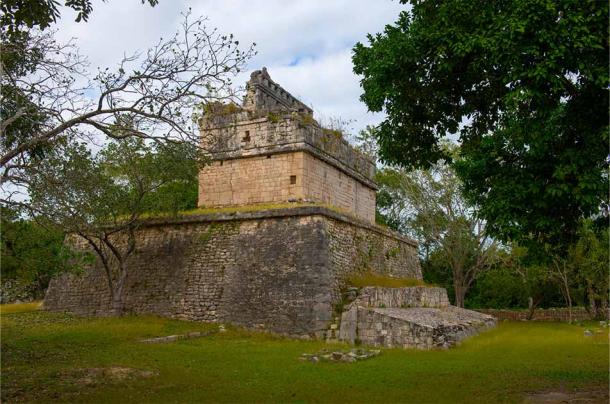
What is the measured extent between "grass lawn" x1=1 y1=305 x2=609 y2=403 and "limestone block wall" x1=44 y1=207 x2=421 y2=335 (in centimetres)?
100

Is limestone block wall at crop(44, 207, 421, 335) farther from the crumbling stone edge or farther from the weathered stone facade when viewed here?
the weathered stone facade

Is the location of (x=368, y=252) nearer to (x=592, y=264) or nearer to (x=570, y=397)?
(x=570, y=397)

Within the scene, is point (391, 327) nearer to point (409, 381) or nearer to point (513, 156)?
point (409, 381)

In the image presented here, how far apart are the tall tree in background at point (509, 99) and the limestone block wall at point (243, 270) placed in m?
6.80

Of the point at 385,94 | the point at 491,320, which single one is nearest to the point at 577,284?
the point at 491,320

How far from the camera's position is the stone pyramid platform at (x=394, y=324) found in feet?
46.0

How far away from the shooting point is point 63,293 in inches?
800

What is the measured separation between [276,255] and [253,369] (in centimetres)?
620

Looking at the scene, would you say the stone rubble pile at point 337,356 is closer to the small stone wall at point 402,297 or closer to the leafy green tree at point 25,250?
the small stone wall at point 402,297

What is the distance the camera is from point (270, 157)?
1861 cm

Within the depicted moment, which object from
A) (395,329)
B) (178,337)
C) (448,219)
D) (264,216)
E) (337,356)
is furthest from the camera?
(448,219)

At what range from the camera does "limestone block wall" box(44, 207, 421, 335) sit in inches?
628

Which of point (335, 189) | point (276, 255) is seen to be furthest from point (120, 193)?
point (335, 189)

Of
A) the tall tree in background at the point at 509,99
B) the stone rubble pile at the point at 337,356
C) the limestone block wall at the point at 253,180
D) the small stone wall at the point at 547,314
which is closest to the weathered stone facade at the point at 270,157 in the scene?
the limestone block wall at the point at 253,180
